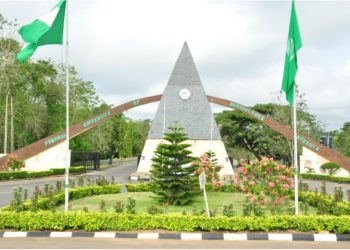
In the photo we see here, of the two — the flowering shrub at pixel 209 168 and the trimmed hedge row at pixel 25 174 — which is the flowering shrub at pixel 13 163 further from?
the flowering shrub at pixel 209 168

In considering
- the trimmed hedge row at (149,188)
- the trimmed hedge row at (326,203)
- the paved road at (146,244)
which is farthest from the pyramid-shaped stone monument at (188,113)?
the paved road at (146,244)

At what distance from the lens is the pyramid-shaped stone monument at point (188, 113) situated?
93.8 ft

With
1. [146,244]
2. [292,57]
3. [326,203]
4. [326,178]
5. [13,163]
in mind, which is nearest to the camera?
[146,244]

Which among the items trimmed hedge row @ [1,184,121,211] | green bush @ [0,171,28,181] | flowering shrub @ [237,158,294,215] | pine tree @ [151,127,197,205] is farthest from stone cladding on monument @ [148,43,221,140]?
flowering shrub @ [237,158,294,215]

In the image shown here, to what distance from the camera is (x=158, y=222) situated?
9.05 m

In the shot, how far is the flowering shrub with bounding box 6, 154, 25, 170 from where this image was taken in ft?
88.0

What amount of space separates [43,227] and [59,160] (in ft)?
69.1

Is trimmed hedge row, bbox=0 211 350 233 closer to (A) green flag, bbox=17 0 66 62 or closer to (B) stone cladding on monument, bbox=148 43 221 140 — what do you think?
(A) green flag, bbox=17 0 66 62

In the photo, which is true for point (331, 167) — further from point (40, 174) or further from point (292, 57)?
point (40, 174)

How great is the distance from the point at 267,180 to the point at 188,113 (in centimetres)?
1646

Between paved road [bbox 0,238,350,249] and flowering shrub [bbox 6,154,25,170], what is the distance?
19989 millimetres

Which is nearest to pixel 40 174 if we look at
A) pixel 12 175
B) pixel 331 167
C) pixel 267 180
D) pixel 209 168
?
pixel 12 175

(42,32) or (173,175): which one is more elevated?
(42,32)

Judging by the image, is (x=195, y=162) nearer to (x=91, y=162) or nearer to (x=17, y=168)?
(x=17, y=168)
